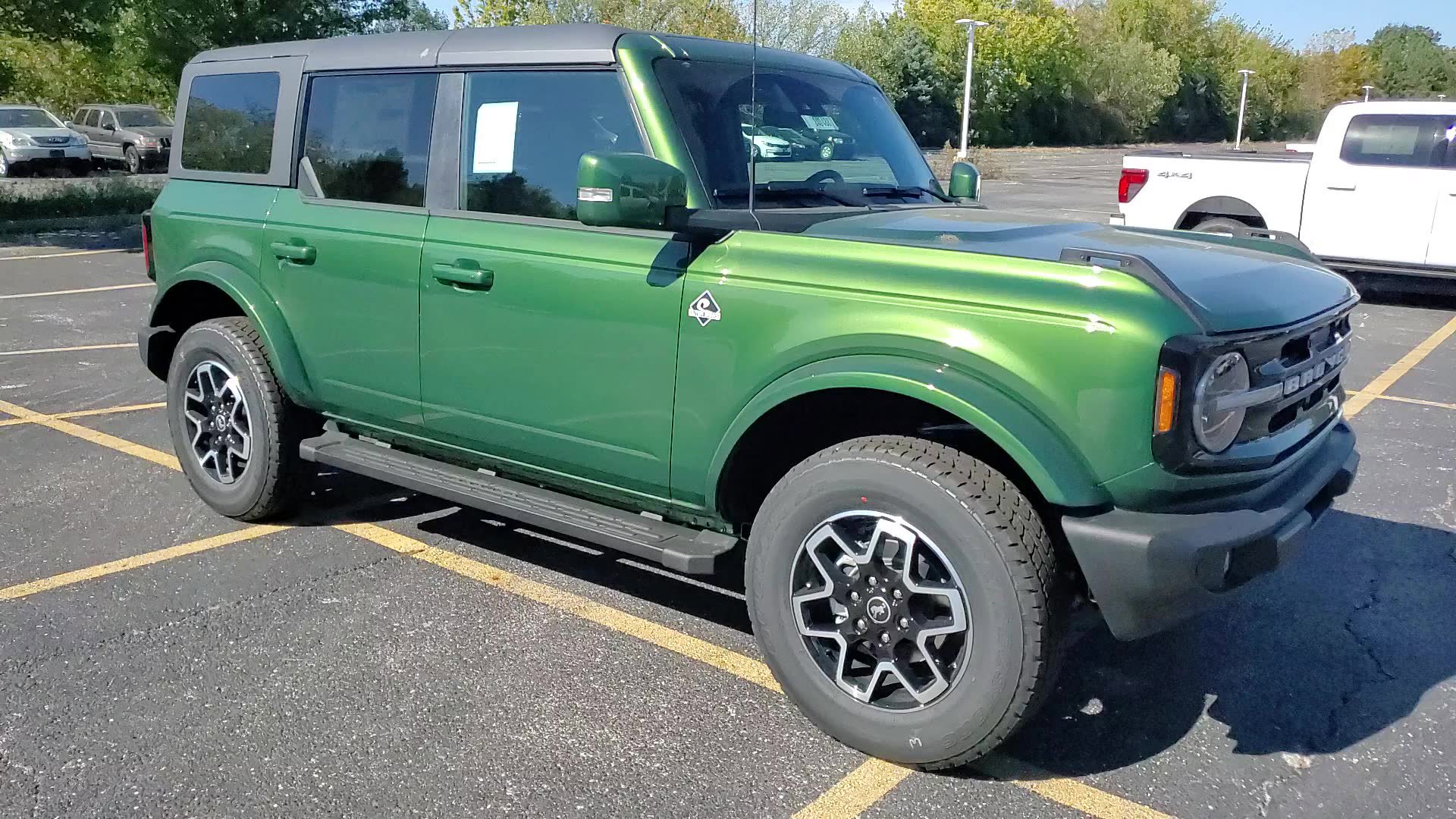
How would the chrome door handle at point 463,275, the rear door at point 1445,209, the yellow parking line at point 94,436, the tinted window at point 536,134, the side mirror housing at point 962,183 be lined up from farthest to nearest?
the rear door at point 1445,209 < the yellow parking line at point 94,436 < the side mirror housing at point 962,183 < the chrome door handle at point 463,275 < the tinted window at point 536,134

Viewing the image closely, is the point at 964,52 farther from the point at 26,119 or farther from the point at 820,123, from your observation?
the point at 820,123

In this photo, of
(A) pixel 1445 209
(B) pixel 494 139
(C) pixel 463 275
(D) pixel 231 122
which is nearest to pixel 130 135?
(D) pixel 231 122

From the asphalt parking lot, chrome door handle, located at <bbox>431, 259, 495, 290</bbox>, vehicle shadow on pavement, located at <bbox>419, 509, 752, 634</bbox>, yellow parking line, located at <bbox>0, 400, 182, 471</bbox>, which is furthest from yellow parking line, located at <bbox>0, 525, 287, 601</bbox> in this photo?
chrome door handle, located at <bbox>431, 259, 495, 290</bbox>

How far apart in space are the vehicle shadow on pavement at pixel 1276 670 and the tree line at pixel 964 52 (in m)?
13.0

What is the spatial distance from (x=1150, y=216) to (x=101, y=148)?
2577cm

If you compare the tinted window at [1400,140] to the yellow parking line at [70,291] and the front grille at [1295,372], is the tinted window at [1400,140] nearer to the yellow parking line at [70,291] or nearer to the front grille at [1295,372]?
the front grille at [1295,372]

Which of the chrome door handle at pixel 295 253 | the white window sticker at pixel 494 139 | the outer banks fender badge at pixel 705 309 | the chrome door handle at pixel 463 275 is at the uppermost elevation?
the white window sticker at pixel 494 139

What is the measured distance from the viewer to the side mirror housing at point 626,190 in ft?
11.0

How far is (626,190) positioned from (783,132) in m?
0.93

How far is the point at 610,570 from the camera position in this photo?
4.74 meters

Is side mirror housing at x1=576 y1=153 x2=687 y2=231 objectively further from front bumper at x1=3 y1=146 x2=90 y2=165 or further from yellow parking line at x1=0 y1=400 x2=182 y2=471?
front bumper at x1=3 y1=146 x2=90 y2=165

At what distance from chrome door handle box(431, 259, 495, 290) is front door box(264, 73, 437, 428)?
145mm

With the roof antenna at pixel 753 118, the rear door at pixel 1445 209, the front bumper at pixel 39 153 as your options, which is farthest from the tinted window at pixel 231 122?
the front bumper at pixel 39 153

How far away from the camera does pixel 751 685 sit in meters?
3.76
